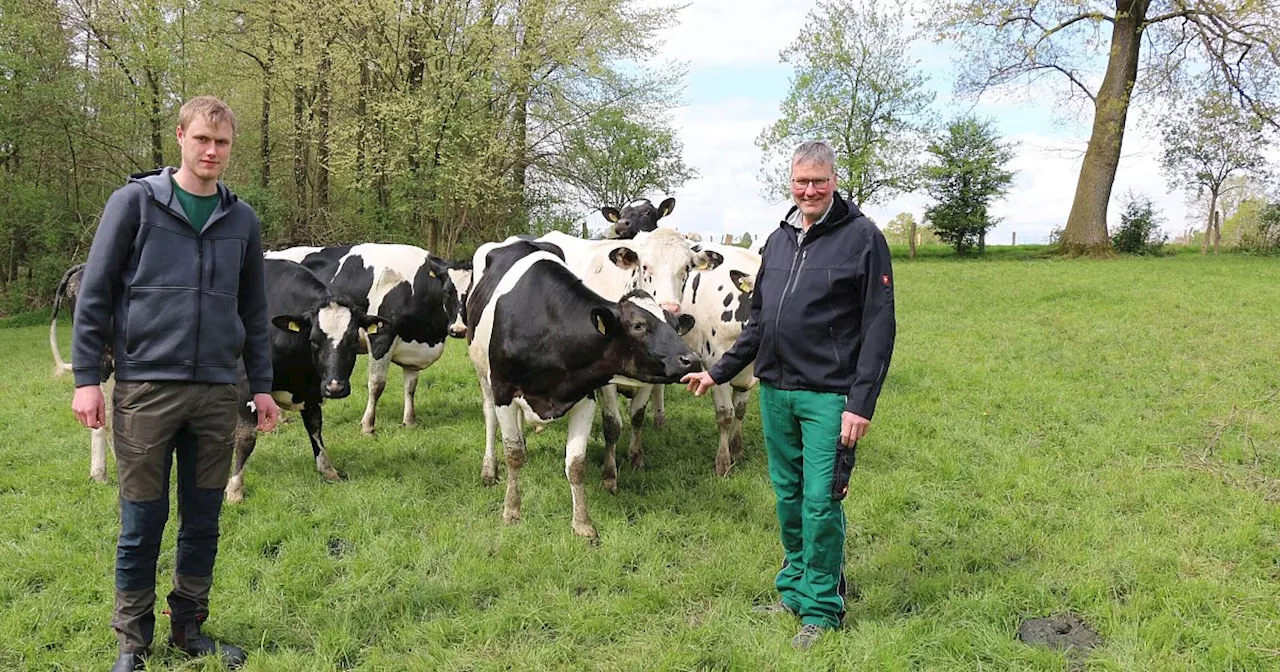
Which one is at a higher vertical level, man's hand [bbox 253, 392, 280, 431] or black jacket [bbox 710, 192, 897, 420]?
black jacket [bbox 710, 192, 897, 420]

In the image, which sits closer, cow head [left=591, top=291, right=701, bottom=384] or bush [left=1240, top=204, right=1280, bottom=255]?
cow head [left=591, top=291, right=701, bottom=384]

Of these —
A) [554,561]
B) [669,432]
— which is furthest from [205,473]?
[669,432]

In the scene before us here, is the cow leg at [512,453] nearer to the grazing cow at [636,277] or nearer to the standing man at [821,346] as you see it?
the grazing cow at [636,277]

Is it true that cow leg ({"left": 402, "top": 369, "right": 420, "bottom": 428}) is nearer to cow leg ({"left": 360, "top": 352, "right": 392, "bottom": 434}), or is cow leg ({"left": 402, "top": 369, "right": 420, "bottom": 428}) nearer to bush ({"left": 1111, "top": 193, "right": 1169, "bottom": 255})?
cow leg ({"left": 360, "top": 352, "right": 392, "bottom": 434})

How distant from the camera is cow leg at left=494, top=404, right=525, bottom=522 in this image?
18.6 feet

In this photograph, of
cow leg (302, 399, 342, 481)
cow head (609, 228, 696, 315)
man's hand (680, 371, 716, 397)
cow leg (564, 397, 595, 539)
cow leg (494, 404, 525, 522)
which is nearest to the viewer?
man's hand (680, 371, 716, 397)

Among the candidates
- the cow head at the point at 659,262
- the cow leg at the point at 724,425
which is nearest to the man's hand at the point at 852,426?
the cow head at the point at 659,262

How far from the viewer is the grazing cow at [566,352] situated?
16.6 feet

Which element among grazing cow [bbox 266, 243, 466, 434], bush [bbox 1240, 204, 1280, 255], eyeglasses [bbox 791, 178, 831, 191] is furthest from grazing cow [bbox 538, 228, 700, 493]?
bush [bbox 1240, 204, 1280, 255]

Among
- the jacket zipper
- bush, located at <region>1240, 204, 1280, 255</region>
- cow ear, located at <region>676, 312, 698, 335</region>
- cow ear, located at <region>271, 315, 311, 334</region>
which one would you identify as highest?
bush, located at <region>1240, 204, 1280, 255</region>

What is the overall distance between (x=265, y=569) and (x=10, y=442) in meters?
5.15

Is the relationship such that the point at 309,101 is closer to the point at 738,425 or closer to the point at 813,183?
the point at 738,425

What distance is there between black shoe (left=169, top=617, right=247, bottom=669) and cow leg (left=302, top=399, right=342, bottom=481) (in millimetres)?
2833

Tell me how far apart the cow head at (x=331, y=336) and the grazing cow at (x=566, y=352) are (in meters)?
1.19
